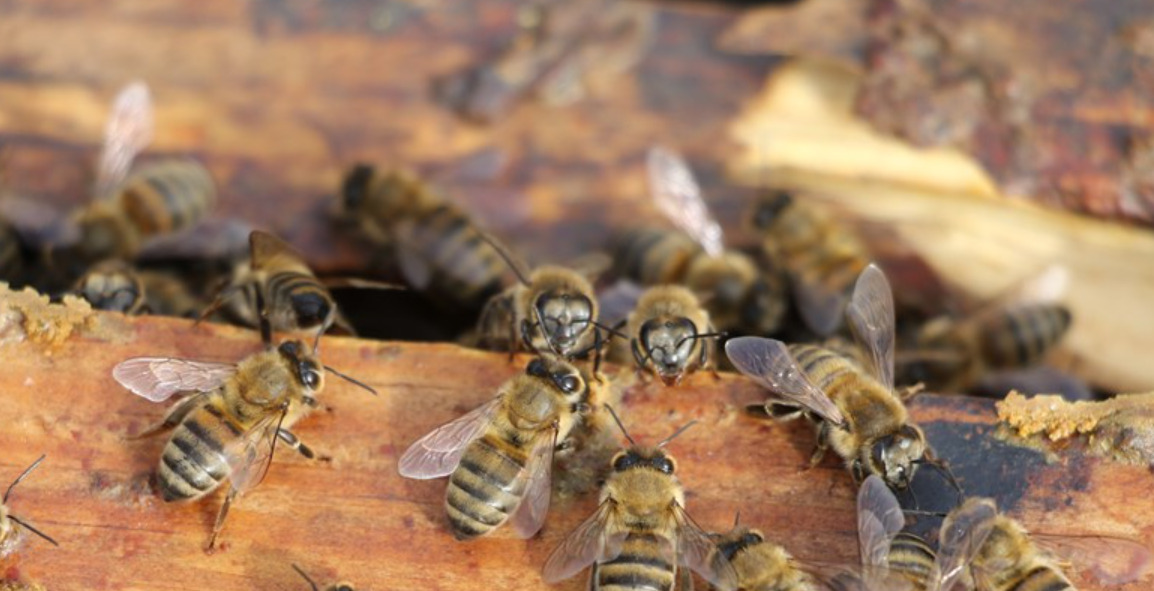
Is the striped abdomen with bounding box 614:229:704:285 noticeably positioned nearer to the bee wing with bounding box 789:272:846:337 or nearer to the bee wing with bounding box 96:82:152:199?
the bee wing with bounding box 789:272:846:337

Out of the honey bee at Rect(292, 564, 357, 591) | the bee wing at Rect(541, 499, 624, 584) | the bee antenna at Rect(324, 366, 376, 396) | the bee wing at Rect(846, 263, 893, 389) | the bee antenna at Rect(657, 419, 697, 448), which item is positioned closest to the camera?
the bee wing at Rect(541, 499, 624, 584)

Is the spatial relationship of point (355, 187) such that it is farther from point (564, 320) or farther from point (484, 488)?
point (484, 488)

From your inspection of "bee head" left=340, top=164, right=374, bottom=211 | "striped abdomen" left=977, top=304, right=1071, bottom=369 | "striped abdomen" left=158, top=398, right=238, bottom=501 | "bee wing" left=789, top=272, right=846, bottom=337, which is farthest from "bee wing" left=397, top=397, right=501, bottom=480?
"striped abdomen" left=977, top=304, right=1071, bottom=369

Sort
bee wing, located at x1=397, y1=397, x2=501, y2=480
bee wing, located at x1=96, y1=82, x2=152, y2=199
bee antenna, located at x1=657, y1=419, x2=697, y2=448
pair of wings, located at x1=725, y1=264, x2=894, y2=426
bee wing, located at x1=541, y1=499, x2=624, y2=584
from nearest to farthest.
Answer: bee wing, located at x1=541, y1=499, x2=624, y2=584, bee wing, located at x1=397, y1=397, x2=501, y2=480, pair of wings, located at x1=725, y1=264, x2=894, y2=426, bee antenna, located at x1=657, y1=419, x2=697, y2=448, bee wing, located at x1=96, y1=82, x2=152, y2=199

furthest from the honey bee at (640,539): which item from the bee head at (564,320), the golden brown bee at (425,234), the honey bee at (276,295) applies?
the golden brown bee at (425,234)

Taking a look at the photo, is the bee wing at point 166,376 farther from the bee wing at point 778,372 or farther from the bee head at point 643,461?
the bee wing at point 778,372
